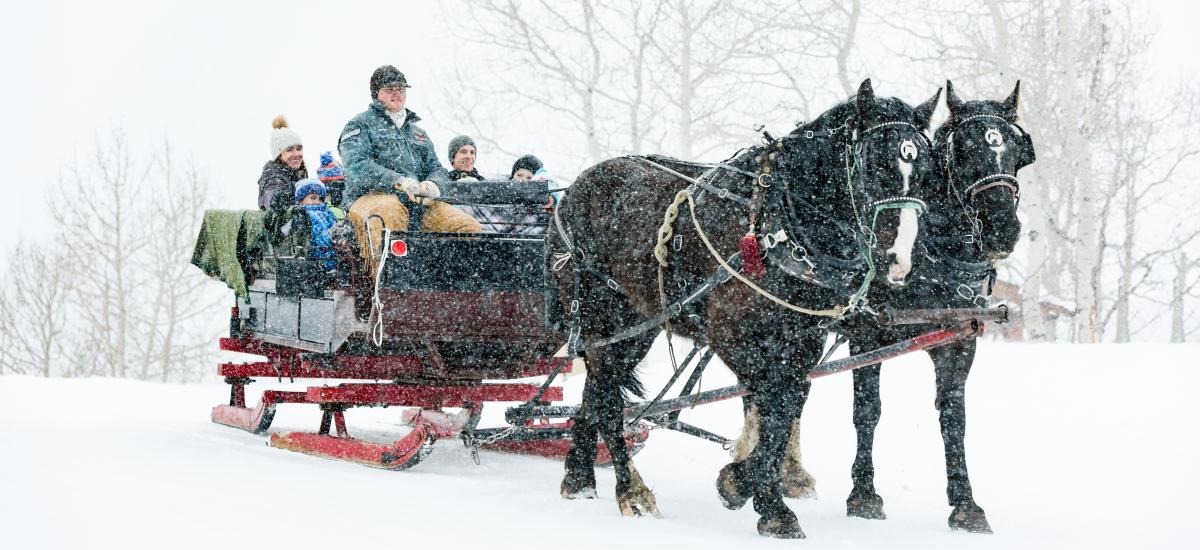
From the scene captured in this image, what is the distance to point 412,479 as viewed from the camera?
267 inches

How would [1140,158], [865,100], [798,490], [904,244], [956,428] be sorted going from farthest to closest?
[1140,158], [798,490], [956,428], [865,100], [904,244]

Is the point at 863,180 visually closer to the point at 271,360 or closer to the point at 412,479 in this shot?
the point at 412,479

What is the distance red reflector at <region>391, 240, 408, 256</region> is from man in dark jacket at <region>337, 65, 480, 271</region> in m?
0.19

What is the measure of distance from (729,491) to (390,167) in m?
3.44

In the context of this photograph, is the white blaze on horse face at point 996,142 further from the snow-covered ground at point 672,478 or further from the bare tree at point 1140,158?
the bare tree at point 1140,158

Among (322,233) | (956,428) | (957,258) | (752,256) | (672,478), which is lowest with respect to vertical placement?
(672,478)

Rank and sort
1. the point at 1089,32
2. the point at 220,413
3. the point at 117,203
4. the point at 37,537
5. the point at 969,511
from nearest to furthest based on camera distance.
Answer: the point at 37,537, the point at 969,511, the point at 220,413, the point at 1089,32, the point at 117,203

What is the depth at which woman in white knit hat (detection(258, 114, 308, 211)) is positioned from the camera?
8602 millimetres

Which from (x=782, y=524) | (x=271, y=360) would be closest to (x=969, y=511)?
(x=782, y=524)

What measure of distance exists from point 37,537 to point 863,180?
363 centimetres

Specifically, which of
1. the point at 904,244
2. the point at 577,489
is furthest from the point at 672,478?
the point at 904,244

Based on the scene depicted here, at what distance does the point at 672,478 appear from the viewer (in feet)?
25.3

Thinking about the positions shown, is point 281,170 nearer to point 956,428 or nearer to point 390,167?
point 390,167

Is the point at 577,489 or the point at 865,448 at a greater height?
the point at 865,448
